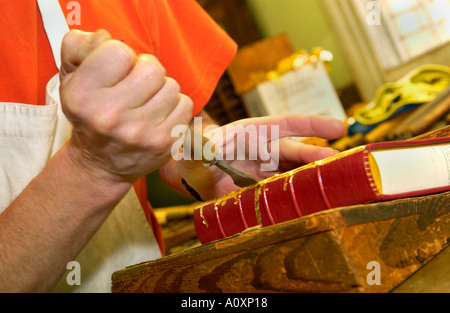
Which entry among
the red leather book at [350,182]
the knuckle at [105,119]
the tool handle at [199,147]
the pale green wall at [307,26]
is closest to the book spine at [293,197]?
the red leather book at [350,182]

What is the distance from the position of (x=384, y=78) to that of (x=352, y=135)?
4.06 ft

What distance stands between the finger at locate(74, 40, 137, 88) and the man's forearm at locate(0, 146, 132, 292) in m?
0.21

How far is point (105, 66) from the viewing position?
2.12ft

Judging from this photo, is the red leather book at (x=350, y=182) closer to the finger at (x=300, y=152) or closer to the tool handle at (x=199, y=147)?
the tool handle at (x=199, y=147)

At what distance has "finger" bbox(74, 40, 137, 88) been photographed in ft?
2.11

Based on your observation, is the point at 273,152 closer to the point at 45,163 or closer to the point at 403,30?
the point at 45,163

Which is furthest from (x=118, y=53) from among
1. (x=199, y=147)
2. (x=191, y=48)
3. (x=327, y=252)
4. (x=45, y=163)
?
(x=191, y=48)

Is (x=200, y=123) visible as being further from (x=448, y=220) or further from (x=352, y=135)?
(x=352, y=135)

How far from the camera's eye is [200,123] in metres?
1.46

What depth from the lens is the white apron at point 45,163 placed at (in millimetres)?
1101

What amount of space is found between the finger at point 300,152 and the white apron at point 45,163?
50 centimetres

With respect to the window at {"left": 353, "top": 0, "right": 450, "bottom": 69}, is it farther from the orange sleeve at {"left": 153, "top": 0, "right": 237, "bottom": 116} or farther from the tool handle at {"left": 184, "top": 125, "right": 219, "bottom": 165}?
the tool handle at {"left": 184, "top": 125, "right": 219, "bottom": 165}

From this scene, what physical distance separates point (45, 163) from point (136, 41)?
468 millimetres
